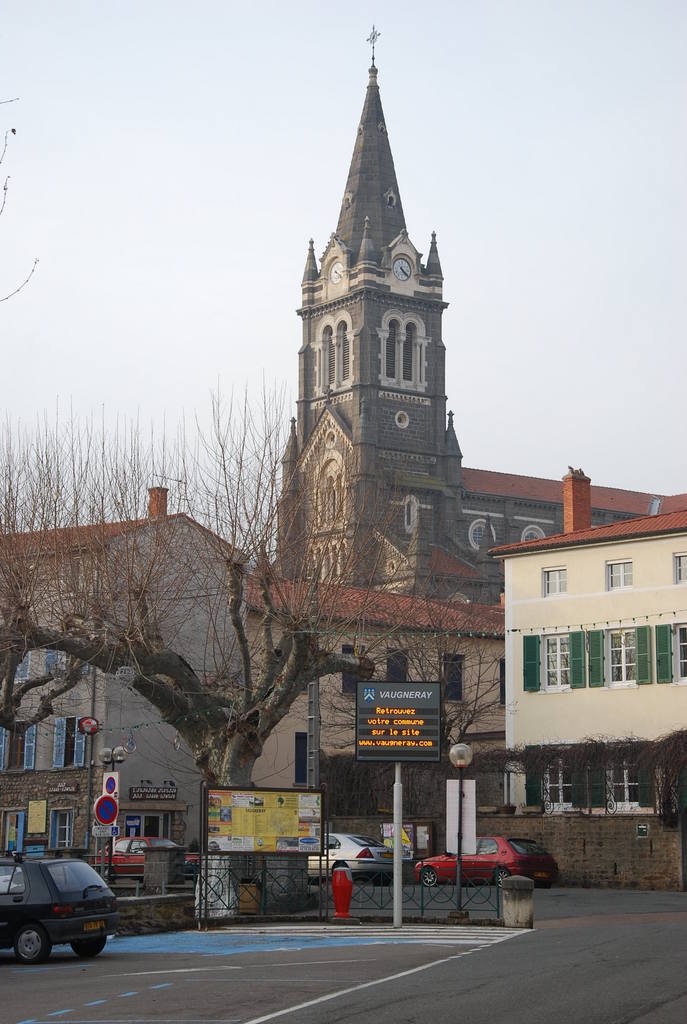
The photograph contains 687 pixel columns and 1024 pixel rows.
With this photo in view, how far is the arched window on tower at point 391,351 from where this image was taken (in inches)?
4552

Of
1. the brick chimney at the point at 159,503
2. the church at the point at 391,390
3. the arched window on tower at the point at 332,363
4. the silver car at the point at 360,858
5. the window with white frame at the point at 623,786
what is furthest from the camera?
the arched window on tower at the point at 332,363

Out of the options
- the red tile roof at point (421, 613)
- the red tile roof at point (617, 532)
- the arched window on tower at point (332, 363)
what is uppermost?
the arched window on tower at point (332, 363)

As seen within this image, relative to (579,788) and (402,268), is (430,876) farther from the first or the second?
(402,268)

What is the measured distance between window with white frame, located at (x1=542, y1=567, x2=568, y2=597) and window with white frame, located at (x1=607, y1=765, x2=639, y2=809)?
6.99m

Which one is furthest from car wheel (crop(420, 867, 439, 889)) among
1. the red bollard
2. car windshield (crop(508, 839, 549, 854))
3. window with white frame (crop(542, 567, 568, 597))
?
window with white frame (crop(542, 567, 568, 597))

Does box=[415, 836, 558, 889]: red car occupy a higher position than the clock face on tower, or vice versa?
the clock face on tower

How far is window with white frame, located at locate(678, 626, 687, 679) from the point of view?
44.9 metres

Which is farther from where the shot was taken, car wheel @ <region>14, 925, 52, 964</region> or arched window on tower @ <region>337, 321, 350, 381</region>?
arched window on tower @ <region>337, 321, 350, 381</region>

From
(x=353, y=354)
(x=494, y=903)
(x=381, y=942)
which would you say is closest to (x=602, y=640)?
(x=494, y=903)

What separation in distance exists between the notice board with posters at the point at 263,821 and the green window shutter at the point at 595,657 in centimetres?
1943

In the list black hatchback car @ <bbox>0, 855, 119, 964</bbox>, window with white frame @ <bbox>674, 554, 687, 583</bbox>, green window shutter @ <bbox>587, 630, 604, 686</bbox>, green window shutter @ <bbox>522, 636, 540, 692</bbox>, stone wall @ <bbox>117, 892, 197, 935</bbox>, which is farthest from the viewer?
green window shutter @ <bbox>522, 636, 540, 692</bbox>

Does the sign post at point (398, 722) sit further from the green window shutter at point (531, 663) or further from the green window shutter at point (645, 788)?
the green window shutter at point (531, 663)

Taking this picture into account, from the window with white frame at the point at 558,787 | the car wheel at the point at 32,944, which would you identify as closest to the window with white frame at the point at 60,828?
the window with white frame at the point at 558,787

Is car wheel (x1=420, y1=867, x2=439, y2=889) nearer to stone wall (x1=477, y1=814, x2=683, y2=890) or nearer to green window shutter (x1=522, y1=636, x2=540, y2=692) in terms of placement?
stone wall (x1=477, y1=814, x2=683, y2=890)
